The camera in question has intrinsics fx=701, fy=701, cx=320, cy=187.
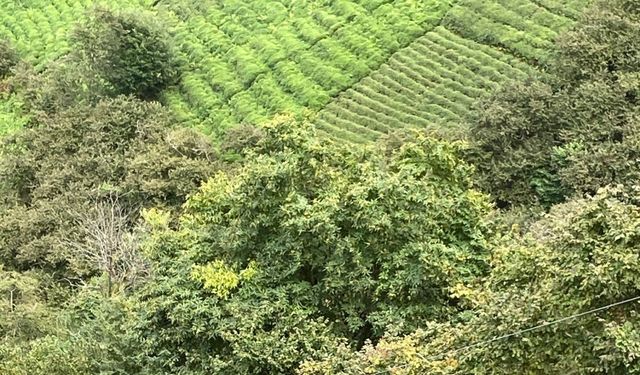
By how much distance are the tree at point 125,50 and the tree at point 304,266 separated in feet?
66.7

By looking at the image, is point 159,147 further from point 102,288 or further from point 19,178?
point 102,288

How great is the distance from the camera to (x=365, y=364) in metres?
11.2

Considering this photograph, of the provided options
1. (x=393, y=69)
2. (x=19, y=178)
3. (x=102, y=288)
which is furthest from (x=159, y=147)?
(x=393, y=69)

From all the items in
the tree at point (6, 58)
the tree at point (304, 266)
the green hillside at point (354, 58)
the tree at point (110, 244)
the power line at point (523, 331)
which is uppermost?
the power line at point (523, 331)

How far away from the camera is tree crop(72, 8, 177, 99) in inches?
1276

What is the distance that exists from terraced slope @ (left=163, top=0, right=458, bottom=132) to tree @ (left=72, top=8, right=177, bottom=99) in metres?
1.39

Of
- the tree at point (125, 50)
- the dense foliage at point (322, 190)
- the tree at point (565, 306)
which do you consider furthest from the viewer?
the tree at point (125, 50)

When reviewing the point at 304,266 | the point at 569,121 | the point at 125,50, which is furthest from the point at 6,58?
the point at 304,266

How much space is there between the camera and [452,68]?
98.3 feet

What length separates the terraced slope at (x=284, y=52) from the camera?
3186 centimetres

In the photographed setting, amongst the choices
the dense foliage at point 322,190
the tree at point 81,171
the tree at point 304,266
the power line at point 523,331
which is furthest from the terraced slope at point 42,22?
the power line at point 523,331

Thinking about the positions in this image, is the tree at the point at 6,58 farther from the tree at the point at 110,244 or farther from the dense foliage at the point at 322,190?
the tree at the point at 110,244

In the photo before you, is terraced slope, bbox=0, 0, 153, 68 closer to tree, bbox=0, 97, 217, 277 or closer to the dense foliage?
the dense foliage

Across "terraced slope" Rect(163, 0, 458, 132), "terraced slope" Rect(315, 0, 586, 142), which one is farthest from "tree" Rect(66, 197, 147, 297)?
"terraced slope" Rect(315, 0, 586, 142)
